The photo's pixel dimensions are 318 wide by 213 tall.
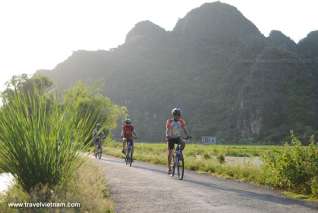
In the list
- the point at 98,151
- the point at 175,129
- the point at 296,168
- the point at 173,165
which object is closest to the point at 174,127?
the point at 175,129

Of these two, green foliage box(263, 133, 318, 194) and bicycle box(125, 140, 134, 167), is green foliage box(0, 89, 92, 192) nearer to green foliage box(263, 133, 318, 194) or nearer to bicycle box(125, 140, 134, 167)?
green foliage box(263, 133, 318, 194)

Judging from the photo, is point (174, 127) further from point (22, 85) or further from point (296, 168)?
point (22, 85)

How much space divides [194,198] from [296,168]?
379 cm

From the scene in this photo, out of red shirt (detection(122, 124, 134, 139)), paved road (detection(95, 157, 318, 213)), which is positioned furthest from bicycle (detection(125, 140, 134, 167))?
paved road (detection(95, 157, 318, 213))

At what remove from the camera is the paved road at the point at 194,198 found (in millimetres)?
9570

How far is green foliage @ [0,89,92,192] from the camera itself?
322 inches

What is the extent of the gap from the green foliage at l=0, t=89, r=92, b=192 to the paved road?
1.56m

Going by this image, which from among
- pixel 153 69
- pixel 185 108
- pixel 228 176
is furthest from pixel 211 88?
pixel 228 176

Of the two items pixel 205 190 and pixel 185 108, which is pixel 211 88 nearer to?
pixel 185 108

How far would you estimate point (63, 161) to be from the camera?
28.3 feet

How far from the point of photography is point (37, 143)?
8.20 m

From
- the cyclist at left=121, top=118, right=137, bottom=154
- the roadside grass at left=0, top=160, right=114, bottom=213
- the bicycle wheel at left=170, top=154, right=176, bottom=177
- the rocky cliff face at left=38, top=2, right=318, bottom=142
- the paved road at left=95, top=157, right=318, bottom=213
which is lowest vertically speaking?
the paved road at left=95, top=157, right=318, bottom=213

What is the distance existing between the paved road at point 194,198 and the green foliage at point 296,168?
0.66 m

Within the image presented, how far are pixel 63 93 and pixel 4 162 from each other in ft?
5.73
